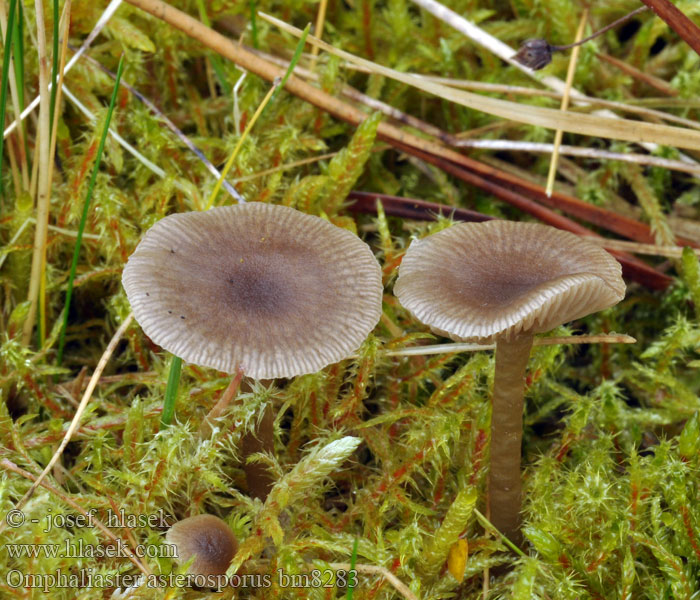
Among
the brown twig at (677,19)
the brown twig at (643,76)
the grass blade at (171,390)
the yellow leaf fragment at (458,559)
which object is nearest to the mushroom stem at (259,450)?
the grass blade at (171,390)

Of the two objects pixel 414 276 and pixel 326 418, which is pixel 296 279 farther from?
pixel 326 418

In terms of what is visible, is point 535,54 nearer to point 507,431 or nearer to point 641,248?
point 641,248

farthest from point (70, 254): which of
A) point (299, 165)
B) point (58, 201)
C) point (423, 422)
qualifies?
point (423, 422)

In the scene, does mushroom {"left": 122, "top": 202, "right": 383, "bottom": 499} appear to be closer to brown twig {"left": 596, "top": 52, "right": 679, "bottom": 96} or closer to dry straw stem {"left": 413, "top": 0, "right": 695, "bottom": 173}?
dry straw stem {"left": 413, "top": 0, "right": 695, "bottom": 173}

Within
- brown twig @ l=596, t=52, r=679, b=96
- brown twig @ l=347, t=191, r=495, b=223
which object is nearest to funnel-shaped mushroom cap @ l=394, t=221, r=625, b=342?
brown twig @ l=347, t=191, r=495, b=223

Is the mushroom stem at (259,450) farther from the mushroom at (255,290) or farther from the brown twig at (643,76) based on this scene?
the brown twig at (643,76)

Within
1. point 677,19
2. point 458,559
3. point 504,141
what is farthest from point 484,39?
point 458,559
